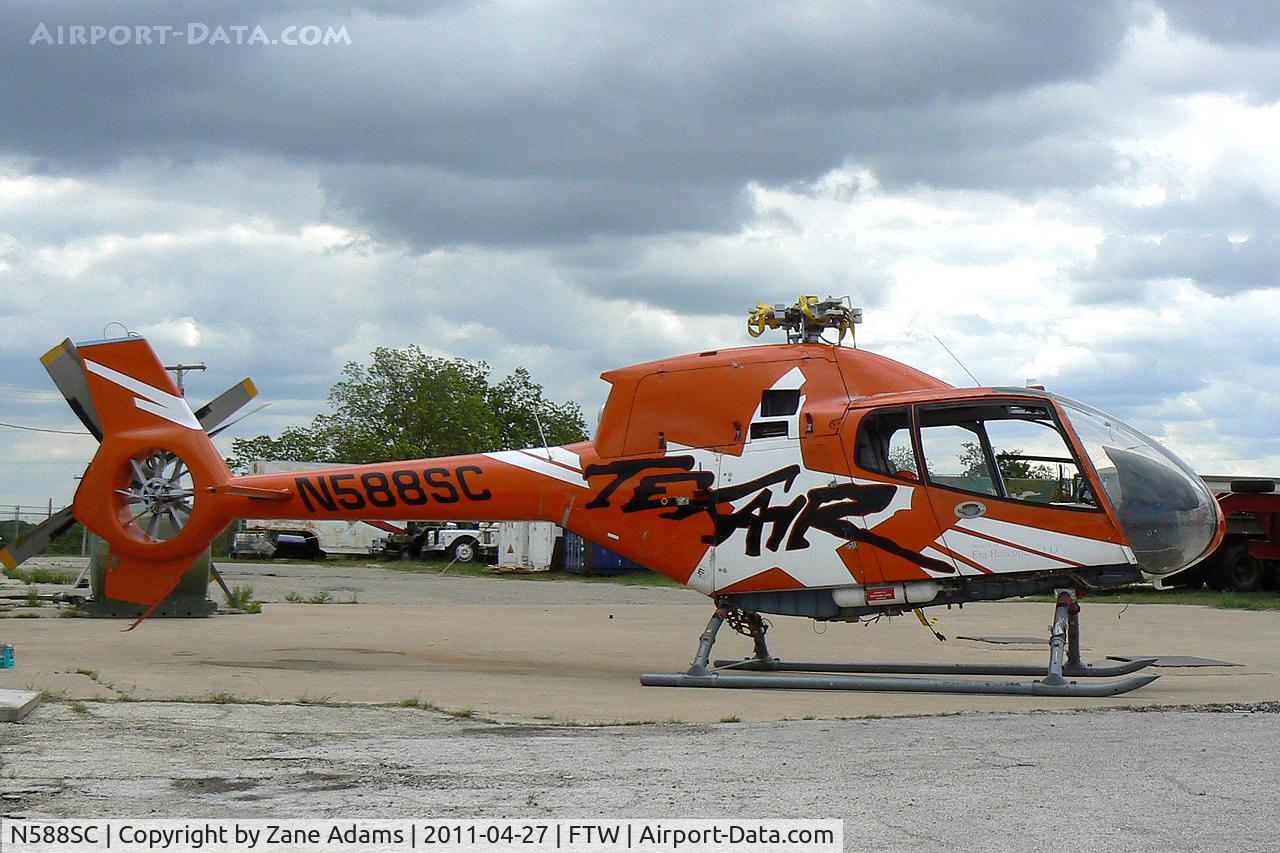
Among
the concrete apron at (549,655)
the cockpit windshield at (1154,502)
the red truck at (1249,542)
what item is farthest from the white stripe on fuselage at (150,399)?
the red truck at (1249,542)

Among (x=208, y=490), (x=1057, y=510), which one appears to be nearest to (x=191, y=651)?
(x=208, y=490)

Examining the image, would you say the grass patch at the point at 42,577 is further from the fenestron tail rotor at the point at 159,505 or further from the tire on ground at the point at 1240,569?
the tire on ground at the point at 1240,569

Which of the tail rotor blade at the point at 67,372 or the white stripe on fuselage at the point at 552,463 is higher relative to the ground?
the tail rotor blade at the point at 67,372

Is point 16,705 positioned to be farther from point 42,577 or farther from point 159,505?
point 42,577

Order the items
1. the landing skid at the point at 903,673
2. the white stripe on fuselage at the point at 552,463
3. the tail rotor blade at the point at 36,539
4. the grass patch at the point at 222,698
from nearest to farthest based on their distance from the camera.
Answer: the grass patch at the point at 222,698 < the landing skid at the point at 903,673 < the white stripe on fuselage at the point at 552,463 < the tail rotor blade at the point at 36,539

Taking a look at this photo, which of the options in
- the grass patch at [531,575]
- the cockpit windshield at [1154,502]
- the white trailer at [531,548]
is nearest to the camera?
the cockpit windshield at [1154,502]

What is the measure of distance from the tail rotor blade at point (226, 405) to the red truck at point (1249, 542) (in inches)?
838

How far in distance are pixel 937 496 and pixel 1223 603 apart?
682 inches

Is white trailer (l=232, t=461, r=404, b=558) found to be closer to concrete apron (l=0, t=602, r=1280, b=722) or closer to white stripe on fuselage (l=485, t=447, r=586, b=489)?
concrete apron (l=0, t=602, r=1280, b=722)

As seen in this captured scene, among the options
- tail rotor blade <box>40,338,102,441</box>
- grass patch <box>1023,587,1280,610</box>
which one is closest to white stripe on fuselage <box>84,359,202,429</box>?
tail rotor blade <box>40,338,102,441</box>

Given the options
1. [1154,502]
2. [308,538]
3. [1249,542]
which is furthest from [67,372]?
[308,538]

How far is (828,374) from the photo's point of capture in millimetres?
12219

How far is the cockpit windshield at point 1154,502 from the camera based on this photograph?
10.9 m
